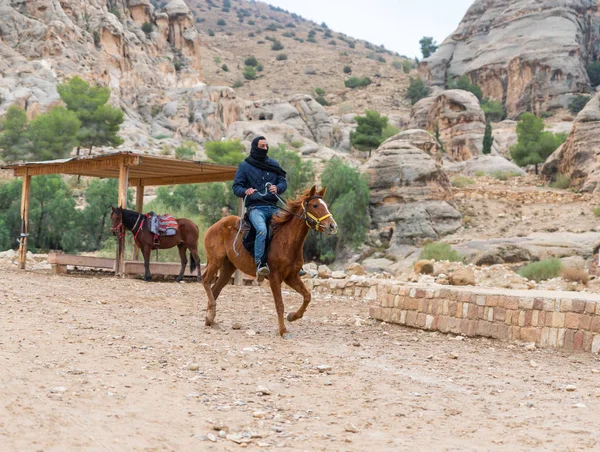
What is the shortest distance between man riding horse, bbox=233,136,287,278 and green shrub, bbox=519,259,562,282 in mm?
12489

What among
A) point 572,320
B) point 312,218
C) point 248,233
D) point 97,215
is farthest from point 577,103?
point 312,218

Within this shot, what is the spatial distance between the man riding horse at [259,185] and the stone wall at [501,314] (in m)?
2.84

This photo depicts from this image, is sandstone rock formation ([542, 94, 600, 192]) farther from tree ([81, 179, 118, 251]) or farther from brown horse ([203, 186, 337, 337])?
brown horse ([203, 186, 337, 337])

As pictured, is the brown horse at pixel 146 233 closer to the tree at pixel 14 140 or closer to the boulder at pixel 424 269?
the boulder at pixel 424 269

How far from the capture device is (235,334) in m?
8.48

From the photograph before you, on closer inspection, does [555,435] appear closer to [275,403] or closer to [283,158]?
[275,403]

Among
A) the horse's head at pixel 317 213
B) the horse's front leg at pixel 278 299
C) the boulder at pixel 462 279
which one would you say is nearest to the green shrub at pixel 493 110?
the boulder at pixel 462 279

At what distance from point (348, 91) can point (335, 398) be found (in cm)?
9097

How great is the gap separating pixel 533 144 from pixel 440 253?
32.3 meters

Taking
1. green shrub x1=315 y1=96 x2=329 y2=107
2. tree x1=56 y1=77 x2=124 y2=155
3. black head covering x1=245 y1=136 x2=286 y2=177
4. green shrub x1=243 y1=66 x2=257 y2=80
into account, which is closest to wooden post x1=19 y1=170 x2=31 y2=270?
black head covering x1=245 y1=136 x2=286 y2=177

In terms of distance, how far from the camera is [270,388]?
5.59 meters

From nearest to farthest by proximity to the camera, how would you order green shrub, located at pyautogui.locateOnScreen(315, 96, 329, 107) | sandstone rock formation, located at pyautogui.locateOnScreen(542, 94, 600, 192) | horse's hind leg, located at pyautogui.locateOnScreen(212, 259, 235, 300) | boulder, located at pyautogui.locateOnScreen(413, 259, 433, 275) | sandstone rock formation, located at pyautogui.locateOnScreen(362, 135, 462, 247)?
1. horse's hind leg, located at pyautogui.locateOnScreen(212, 259, 235, 300)
2. boulder, located at pyautogui.locateOnScreen(413, 259, 433, 275)
3. sandstone rock formation, located at pyautogui.locateOnScreen(362, 135, 462, 247)
4. sandstone rock formation, located at pyautogui.locateOnScreen(542, 94, 600, 192)
5. green shrub, located at pyautogui.locateOnScreen(315, 96, 329, 107)

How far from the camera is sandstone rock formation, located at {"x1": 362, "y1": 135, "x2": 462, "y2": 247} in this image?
95.7ft

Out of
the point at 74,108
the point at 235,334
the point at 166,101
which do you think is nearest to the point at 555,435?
the point at 235,334
